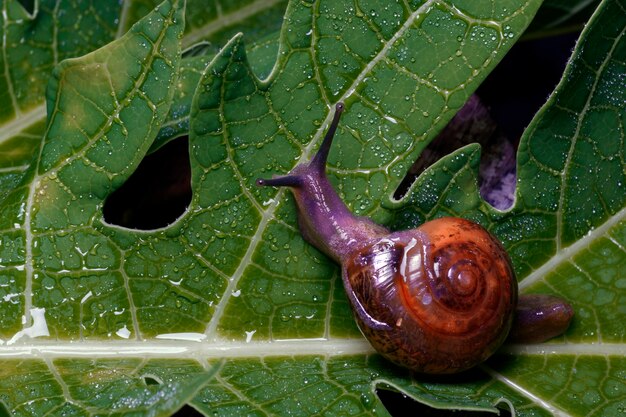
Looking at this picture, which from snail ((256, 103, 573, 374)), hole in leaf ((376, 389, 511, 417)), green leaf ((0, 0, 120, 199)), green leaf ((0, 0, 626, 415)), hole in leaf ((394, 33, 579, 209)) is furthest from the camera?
hole in leaf ((394, 33, 579, 209))

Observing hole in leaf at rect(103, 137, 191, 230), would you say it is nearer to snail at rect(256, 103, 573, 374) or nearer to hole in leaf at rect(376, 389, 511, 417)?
snail at rect(256, 103, 573, 374)

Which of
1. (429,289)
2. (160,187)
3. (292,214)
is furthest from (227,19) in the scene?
(429,289)

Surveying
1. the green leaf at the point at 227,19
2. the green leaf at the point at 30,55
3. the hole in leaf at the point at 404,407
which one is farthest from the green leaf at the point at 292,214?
the green leaf at the point at 227,19

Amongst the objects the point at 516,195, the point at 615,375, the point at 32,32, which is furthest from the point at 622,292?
the point at 32,32

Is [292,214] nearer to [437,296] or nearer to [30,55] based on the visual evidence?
[437,296]

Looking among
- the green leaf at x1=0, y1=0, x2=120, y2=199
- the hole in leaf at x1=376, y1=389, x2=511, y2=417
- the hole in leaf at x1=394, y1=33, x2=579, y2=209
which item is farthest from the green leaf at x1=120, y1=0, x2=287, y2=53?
the hole in leaf at x1=376, y1=389, x2=511, y2=417

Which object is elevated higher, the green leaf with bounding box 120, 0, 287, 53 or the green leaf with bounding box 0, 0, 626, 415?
the green leaf with bounding box 120, 0, 287, 53

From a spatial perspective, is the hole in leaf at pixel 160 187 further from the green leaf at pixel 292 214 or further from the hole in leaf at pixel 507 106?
the hole in leaf at pixel 507 106

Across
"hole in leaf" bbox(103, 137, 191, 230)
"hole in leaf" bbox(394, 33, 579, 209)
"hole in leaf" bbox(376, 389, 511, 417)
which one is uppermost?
"hole in leaf" bbox(103, 137, 191, 230)
